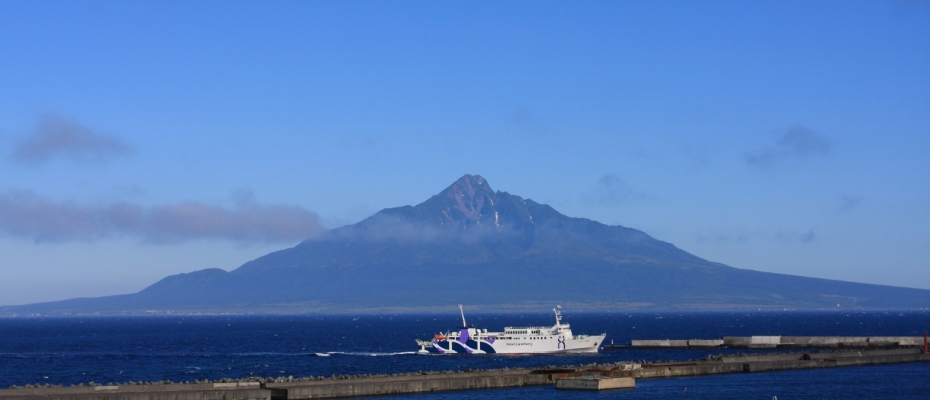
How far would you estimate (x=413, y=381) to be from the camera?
249ft

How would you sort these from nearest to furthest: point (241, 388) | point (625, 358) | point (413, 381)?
point (241, 388) → point (413, 381) → point (625, 358)

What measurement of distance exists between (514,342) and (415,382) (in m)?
55.9

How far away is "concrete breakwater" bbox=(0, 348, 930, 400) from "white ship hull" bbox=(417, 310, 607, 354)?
31219mm

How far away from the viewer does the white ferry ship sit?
430 feet

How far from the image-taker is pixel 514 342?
→ 430 feet

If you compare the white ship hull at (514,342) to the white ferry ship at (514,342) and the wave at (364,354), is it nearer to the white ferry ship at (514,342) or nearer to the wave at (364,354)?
the white ferry ship at (514,342)

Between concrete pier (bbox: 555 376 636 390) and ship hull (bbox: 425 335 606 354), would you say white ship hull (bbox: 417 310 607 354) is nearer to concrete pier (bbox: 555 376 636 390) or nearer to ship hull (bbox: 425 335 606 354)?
ship hull (bbox: 425 335 606 354)

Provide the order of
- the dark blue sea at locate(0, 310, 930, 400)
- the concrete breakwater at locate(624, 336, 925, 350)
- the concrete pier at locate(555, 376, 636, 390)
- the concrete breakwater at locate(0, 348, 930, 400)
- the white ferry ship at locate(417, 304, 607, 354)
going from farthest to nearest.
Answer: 1. the concrete breakwater at locate(624, 336, 925, 350)
2. the white ferry ship at locate(417, 304, 607, 354)
3. the concrete pier at locate(555, 376, 636, 390)
4. the dark blue sea at locate(0, 310, 930, 400)
5. the concrete breakwater at locate(0, 348, 930, 400)

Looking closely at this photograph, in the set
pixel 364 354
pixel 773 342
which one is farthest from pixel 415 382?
pixel 773 342

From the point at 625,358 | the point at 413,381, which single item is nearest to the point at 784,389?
the point at 413,381

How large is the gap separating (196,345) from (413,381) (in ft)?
334

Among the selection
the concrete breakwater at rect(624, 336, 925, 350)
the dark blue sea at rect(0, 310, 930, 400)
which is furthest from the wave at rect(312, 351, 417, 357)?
the concrete breakwater at rect(624, 336, 925, 350)

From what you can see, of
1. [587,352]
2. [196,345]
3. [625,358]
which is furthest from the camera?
[196,345]

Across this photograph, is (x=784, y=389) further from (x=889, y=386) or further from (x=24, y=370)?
(x=24, y=370)
